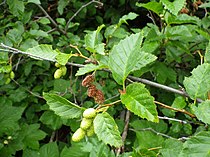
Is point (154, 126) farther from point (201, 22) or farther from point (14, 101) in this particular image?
point (14, 101)

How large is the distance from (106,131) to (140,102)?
0.12 m

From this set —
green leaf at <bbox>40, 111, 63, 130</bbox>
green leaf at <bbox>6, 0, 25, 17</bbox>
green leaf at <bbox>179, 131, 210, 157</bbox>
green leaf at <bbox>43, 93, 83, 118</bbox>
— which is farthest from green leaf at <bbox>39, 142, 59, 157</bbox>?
green leaf at <bbox>179, 131, 210, 157</bbox>

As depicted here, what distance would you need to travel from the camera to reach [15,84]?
7.59 feet

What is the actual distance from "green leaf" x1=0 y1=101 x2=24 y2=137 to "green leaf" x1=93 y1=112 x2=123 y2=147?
1384 mm

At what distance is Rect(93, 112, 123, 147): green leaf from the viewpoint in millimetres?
929

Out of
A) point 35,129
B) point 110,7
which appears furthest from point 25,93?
point 110,7

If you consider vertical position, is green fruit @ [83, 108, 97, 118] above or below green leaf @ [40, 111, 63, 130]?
above

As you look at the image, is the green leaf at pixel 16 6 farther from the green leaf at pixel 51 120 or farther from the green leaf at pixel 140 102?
the green leaf at pixel 140 102

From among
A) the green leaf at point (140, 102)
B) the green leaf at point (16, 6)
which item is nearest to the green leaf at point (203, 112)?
Answer: the green leaf at point (140, 102)

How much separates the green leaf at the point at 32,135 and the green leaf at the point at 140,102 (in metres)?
1.46

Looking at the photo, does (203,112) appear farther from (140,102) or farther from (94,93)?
(94,93)

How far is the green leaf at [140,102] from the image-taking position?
89 cm

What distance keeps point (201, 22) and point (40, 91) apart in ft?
3.62

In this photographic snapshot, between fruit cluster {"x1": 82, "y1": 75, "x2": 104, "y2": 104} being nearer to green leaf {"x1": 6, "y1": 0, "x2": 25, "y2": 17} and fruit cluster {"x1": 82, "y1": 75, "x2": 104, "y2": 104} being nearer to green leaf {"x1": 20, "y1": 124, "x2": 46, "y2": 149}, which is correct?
green leaf {"x1": 6, "y1": 0, "x2": 25, "y2": 17}
